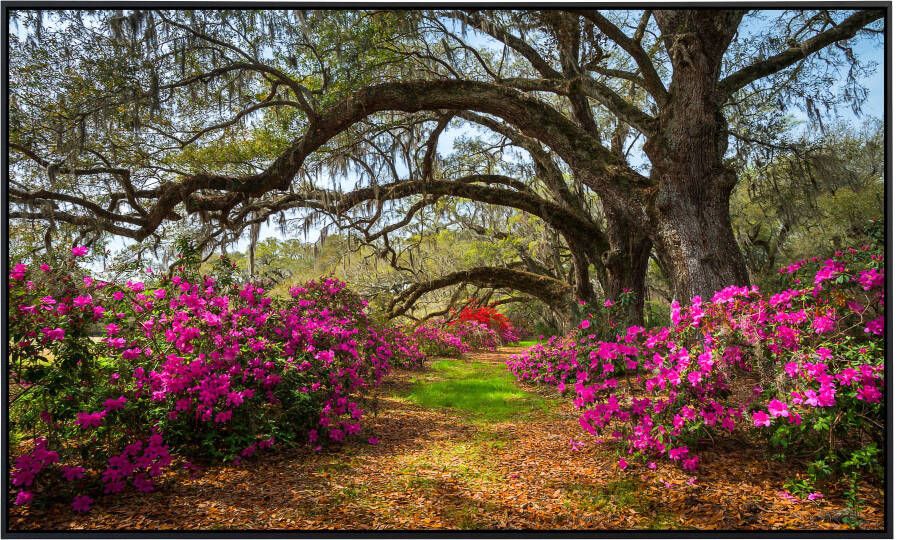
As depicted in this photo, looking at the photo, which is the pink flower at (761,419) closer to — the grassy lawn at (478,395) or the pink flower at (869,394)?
the pink flower at (869,394)

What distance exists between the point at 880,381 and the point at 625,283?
4160 millimetres

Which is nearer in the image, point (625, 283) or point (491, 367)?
point (625, 283)

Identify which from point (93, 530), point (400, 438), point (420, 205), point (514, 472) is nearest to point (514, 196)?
point (420, 205)

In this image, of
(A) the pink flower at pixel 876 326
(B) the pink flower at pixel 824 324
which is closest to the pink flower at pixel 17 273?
(B) the pink flower at pixel 824 324

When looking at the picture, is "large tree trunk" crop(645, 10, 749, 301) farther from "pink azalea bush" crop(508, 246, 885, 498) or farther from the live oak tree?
"pink azalea bush" crop(508, 246, 885, 498)

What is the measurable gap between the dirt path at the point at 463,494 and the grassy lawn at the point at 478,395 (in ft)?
3.89

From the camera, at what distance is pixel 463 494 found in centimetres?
254

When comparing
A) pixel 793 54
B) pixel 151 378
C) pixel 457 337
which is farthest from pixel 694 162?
pixel 457 337

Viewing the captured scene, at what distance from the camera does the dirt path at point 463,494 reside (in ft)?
7.02

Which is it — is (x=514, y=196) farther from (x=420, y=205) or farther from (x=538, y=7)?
(x=538, y=7)

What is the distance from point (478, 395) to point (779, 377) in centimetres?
382

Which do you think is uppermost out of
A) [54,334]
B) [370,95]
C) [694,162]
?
[370,95]

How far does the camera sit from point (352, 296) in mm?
5707

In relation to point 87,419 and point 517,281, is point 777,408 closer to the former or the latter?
point 87,419
